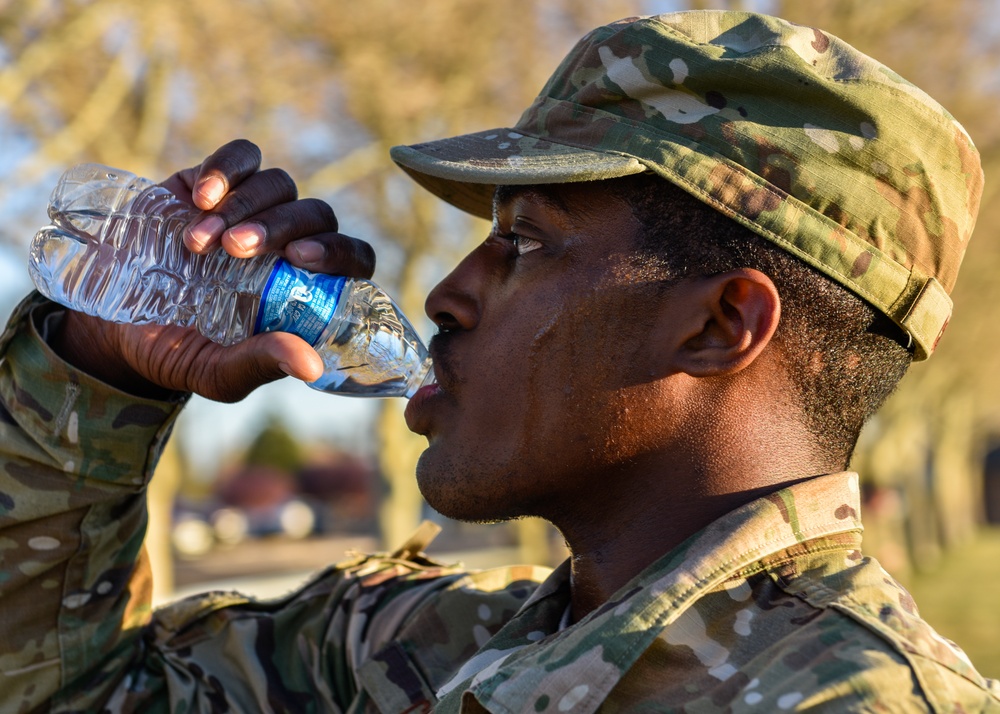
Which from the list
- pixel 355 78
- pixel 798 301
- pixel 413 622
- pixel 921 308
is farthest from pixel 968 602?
pixel 798 301

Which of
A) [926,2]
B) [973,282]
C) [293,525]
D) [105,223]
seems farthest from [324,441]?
[105,223]

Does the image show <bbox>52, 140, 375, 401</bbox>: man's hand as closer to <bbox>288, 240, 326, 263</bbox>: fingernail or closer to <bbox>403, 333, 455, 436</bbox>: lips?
<bbox>288, 240, 326, 263</bbox>: fingernail

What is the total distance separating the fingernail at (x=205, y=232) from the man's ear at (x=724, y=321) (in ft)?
3.24

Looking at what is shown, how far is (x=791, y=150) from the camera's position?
217 cm

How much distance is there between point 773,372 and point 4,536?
1752 mm

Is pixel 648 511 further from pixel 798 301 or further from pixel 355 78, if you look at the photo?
pixel 355 78

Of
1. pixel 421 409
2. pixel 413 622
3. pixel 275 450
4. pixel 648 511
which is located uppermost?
pixel 421 409

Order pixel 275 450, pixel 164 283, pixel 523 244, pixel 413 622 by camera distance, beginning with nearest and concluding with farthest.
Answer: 1. pixel 523 244
2. pixel 413 622
3. pixel 164 283
4. pixel 275 450

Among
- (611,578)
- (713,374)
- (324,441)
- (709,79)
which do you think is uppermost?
(709,79)

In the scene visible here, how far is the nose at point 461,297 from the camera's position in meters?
2.43

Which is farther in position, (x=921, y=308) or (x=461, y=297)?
(x=461, y=297)

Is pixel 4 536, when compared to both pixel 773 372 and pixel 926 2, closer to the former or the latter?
pixel 773 372

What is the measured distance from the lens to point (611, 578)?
2.37 metres

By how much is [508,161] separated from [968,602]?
70.1ft
